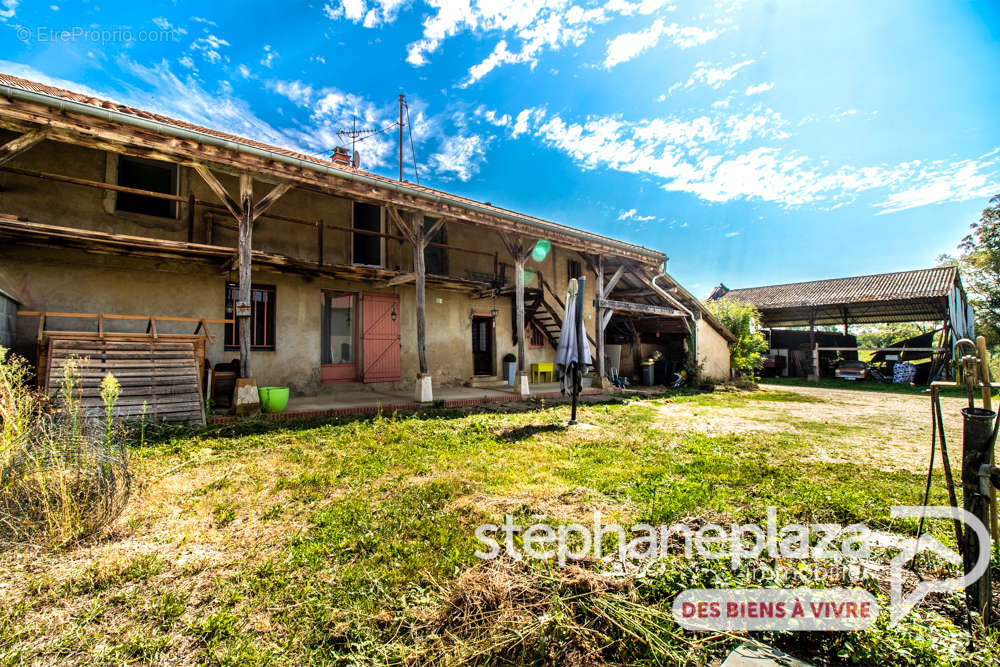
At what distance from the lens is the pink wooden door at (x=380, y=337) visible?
966 cm

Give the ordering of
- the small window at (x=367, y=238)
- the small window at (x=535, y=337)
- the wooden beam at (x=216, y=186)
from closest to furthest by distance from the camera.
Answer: the wooden beam at (x=216, y=186) → the small window at (x=367, y=238) → the small window at (x=535, y=337)

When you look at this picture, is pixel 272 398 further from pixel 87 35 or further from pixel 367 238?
pixel 87 35

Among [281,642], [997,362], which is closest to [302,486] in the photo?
[281,642]

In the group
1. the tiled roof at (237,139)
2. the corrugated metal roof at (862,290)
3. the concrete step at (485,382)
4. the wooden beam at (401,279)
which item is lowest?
the concrete step at (485,382)

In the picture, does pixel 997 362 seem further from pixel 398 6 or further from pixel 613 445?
pixel 398 6

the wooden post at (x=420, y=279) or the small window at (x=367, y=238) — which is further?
the small window at (x=367, y=238)

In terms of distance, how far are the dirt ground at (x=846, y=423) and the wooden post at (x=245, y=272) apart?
6536 millimetres

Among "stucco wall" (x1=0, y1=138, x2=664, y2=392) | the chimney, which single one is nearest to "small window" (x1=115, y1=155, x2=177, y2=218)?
"stucco wall" (x1=0, y1=138, x2=664, y2=392)

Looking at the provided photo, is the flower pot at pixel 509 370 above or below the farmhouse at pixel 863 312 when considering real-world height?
below

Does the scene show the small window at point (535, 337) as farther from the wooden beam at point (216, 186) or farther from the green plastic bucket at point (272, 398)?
the wooden beam at point (216, 186)

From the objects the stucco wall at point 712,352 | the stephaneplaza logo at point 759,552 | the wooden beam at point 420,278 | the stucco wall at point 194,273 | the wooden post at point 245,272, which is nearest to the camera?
the stephaneplaza logo at point 759,552

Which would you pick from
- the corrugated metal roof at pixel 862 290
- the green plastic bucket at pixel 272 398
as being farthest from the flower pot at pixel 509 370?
the corrugated metal roof at pixel 862 290

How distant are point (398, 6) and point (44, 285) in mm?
8417

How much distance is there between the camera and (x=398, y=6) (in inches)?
344
